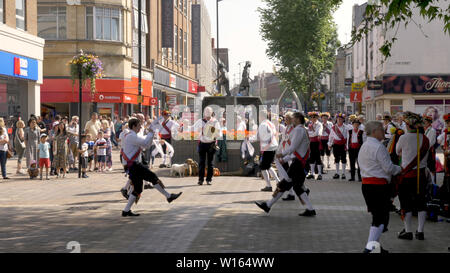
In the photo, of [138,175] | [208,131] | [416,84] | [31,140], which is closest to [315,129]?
[208,131]

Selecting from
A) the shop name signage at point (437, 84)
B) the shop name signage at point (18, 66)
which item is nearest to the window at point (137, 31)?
the shop name signage at point (18, 66)

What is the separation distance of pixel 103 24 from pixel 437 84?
23.5 metres

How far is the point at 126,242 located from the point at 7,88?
63.0 feet

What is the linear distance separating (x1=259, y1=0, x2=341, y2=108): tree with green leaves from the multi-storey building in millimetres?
27060

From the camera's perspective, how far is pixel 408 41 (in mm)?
44500

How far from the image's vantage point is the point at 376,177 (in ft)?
23.8

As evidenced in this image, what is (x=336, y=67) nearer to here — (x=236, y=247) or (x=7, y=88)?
(x=7, y=88)

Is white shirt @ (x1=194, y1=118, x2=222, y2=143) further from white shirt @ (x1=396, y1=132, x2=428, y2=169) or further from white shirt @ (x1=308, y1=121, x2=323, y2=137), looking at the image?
white shirt @ (x1=396, y1=132, x2=428, y2=169)

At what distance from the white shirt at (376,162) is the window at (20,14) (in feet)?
70.2

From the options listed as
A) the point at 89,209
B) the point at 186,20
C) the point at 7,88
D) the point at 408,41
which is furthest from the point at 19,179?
the point at 186,20

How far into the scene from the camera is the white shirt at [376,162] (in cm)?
717

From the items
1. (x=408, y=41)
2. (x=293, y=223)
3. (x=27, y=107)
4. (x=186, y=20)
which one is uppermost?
(x=186, y=20)

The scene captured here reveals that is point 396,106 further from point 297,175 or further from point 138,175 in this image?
point 138,175

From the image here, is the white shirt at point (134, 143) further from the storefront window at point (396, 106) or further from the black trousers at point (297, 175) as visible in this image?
the storefront window at point (396, 106)
